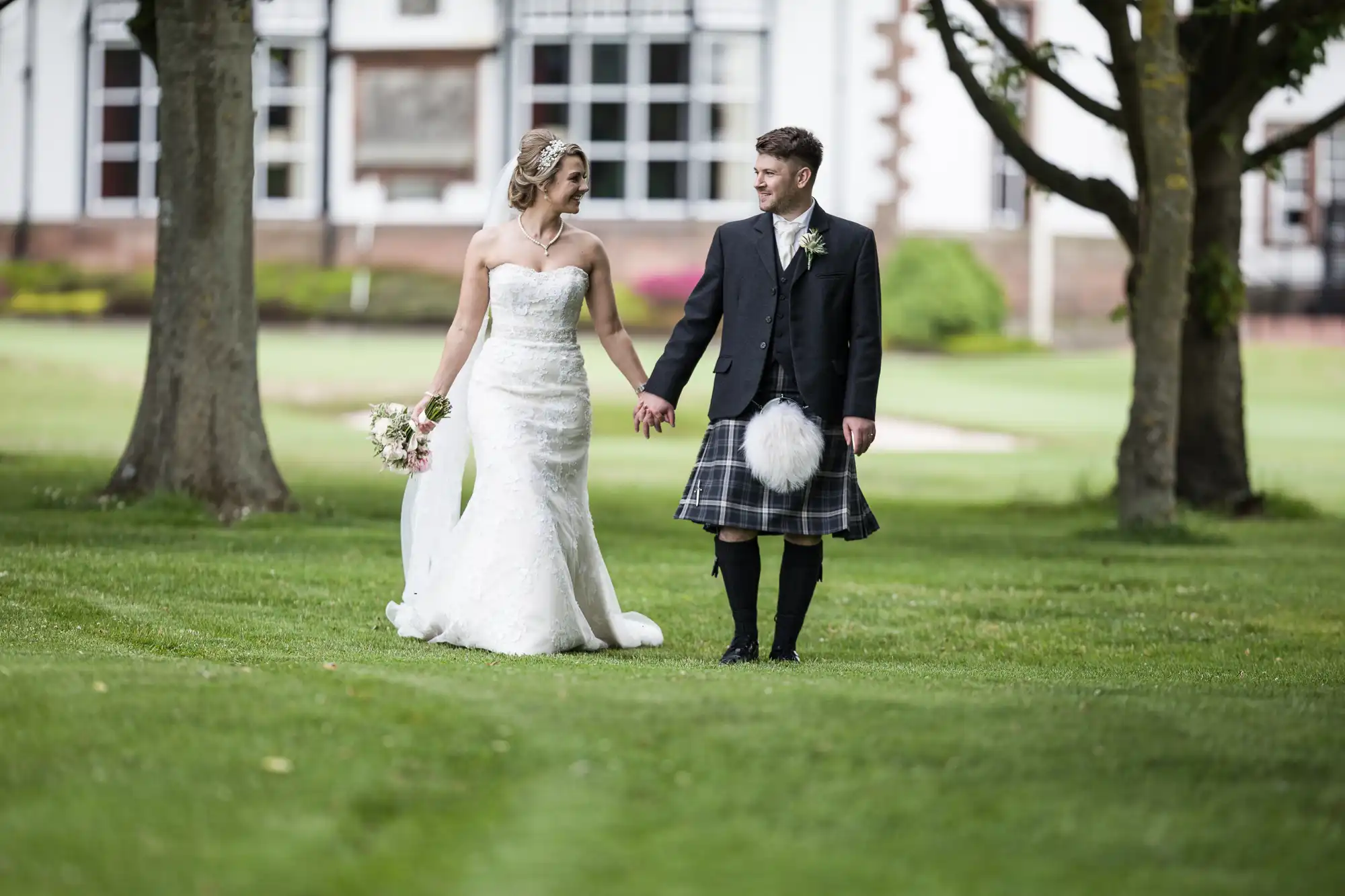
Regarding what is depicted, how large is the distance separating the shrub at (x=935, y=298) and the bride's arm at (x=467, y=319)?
25904 millimetres

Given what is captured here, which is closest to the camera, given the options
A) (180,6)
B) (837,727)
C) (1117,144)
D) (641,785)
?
(641,785)

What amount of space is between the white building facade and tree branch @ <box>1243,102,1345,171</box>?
65.9 feet

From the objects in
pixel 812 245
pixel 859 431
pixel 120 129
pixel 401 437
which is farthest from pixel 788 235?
pixel 120 129

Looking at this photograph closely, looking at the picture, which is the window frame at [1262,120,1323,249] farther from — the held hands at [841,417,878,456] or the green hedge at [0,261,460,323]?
the held hands at [841,417,878,456]

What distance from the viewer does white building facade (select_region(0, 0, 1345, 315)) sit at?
37344 mm

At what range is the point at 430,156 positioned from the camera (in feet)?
127

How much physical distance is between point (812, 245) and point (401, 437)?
2.17 m

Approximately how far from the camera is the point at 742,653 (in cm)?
764

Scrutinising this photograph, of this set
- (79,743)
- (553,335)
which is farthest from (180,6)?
(79,743)

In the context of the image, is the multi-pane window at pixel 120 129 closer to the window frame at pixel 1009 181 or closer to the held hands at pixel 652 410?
the window frame at pixel 1009 181

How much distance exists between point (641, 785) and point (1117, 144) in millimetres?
34236

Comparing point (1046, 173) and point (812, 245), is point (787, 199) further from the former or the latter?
point (1046, 173)

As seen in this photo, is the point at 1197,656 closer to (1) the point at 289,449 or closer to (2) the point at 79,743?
(2) the point at 79,743

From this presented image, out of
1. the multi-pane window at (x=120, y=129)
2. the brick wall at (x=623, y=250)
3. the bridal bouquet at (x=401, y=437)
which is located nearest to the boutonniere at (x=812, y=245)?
the bridal bouquet at (x=401, y=437)
